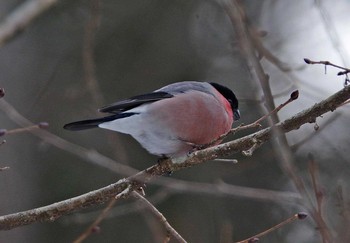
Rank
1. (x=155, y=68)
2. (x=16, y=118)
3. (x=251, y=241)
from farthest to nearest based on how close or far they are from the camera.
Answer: (x=155, y=68), (x=16, y=118), (x=251, y=241)

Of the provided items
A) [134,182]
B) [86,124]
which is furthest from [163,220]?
[86,124]

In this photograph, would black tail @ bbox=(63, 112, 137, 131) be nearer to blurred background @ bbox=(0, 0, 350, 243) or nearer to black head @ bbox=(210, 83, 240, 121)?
black head @ bbox=(210, 83, 240, 121)

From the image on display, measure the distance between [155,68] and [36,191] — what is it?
1.65 meters

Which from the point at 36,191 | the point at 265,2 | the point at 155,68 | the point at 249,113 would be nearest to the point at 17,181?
the point at 36,191

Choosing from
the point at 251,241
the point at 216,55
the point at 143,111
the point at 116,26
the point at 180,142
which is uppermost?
the point at 116,26

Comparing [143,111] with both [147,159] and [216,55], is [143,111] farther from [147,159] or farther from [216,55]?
[216,55]

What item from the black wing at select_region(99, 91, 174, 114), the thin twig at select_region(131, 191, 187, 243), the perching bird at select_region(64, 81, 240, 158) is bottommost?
the thin twig at select_region(131, 191, 187, 243)

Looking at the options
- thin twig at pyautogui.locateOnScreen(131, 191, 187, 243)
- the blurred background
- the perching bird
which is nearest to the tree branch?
thin twig at pyautogui.locateOnScreen(131, 191, 187, 243)

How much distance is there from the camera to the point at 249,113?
6086 mm

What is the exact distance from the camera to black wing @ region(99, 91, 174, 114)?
122 inches

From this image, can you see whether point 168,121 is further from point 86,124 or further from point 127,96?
point 127,96

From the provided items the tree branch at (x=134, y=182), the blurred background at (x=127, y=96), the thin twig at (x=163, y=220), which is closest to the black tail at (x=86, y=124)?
the tree branch at (x=134, y=182)

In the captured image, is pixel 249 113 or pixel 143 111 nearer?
pixel 143 111

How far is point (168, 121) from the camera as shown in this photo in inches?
127
